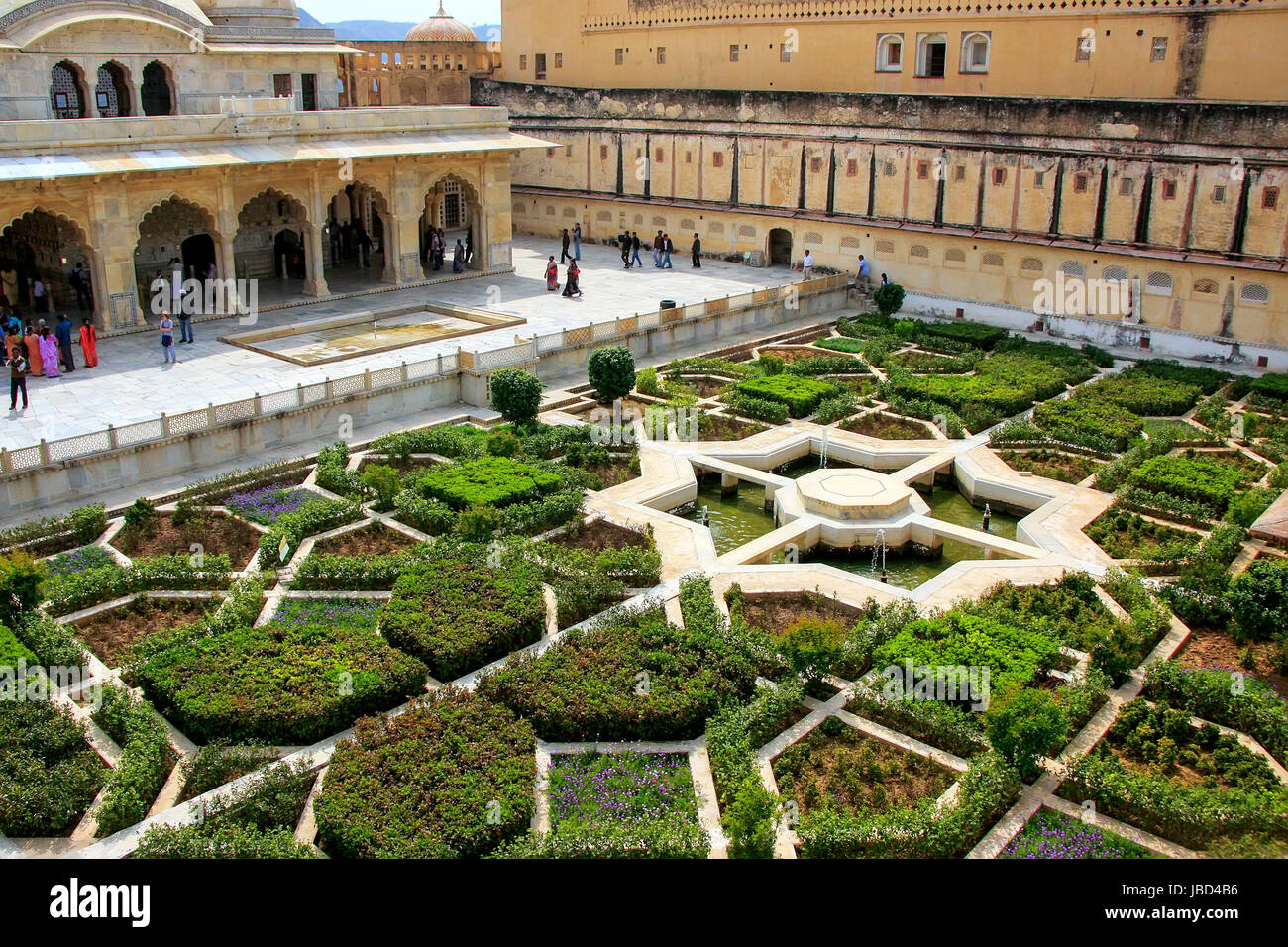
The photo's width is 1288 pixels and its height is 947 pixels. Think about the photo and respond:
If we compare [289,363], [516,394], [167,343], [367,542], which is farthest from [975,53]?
[367,542]

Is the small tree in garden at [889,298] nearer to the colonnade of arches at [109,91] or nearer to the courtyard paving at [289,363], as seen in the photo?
the courtyard paving at [289,363]

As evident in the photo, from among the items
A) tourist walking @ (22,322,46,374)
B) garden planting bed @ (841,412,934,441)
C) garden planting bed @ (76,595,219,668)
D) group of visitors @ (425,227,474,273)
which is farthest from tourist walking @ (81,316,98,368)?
garden planting bed @ (841,412,934,441)

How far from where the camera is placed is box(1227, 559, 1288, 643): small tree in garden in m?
13.3

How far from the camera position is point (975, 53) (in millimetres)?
32625

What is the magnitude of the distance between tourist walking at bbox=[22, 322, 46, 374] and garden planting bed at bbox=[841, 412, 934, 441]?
15410mm

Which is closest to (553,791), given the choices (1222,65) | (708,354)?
(708,354)

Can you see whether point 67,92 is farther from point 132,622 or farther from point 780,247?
point 780,247

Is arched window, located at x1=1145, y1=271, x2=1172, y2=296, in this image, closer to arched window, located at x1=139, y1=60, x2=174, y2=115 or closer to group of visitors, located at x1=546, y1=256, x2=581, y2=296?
group of visitors, located at x1=546, y1=256, x2=581, y2=296

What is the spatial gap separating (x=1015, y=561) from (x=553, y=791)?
793 cm

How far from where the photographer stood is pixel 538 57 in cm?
4328

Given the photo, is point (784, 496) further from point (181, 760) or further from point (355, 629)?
point (181, 760)

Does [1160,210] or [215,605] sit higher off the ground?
[1160,210]

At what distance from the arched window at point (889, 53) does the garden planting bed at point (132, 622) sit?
2734 cm

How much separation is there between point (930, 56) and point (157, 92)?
71.7 ft
